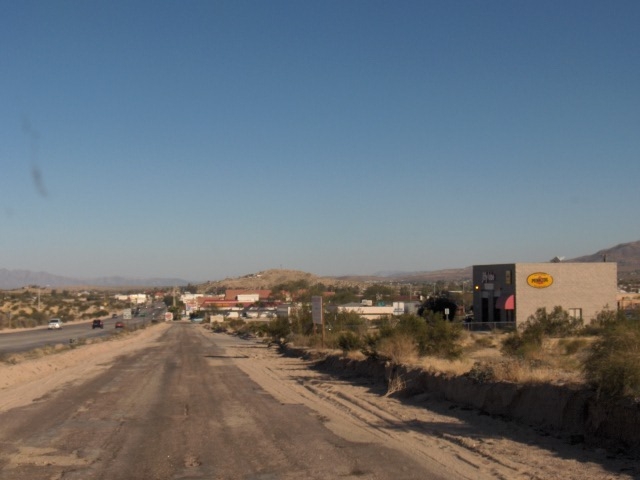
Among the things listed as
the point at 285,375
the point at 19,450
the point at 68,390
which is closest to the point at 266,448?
the point at 19,450

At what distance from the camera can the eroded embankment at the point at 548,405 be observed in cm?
1193

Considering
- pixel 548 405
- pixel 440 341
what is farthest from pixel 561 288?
pixel 548 405

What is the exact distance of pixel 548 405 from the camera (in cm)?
1424

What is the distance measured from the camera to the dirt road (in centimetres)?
1088

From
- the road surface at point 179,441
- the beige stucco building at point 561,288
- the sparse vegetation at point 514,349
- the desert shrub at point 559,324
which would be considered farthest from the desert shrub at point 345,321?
the road surface at point 179,441

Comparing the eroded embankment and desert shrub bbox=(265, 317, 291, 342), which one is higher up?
the eroded embankment

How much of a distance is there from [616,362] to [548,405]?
7.68 feet

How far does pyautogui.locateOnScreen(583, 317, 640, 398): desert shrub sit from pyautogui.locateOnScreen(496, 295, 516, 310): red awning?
56.5 meters

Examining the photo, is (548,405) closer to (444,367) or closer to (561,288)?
(444,367)

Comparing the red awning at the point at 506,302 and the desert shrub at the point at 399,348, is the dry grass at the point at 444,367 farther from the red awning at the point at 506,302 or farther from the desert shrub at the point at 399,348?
the red awning at the point at 506,302

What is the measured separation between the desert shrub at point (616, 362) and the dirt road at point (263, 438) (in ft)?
3.88

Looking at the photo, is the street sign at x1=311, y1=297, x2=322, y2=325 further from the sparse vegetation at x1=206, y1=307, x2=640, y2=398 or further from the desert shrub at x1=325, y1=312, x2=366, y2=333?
the desert shrub at x1=325, y1=312, x2=366, y2=333

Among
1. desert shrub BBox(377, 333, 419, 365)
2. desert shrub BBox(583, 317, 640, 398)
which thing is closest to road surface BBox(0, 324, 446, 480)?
desert shrub BBox(583, 317, 640, 398)

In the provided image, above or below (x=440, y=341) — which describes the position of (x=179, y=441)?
below
